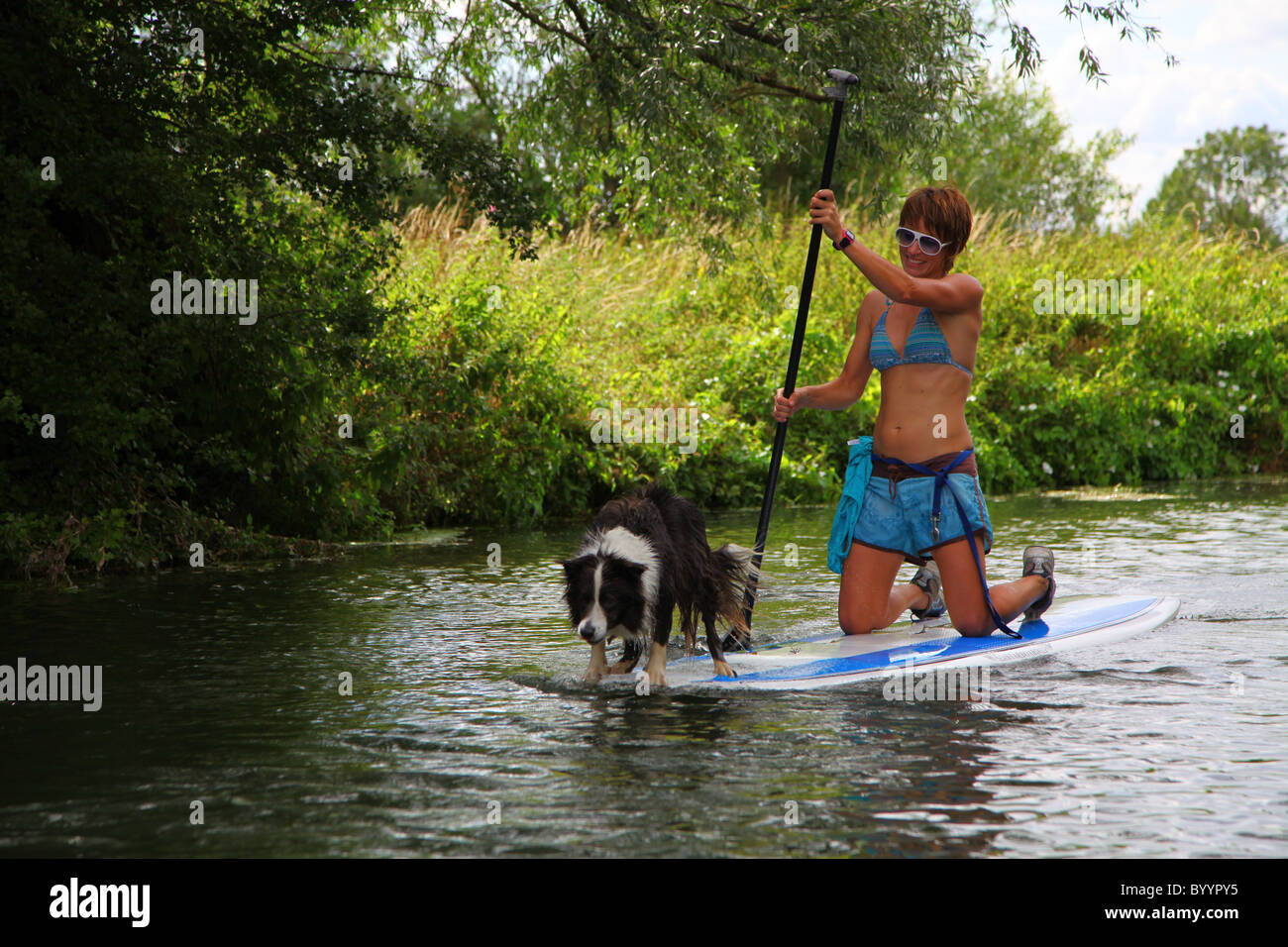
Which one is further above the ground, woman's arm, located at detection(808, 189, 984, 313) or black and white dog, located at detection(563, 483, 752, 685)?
woman's arm, located at detection(808, 189, 984, 313)

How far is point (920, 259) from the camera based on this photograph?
6.49 m

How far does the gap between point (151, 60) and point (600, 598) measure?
5980mm

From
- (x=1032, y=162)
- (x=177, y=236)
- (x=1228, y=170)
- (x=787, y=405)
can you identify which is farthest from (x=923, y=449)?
(x=1228, y=170)

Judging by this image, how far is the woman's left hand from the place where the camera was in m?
5.93

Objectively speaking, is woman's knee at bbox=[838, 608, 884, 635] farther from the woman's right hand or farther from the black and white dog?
the woman's right hand

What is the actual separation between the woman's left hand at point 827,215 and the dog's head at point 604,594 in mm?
1723

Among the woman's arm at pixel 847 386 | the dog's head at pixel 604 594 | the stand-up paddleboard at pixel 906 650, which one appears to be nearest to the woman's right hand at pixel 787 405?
the woman's arm at pixel 847 386

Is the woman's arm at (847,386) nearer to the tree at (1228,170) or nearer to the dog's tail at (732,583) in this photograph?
the dog's tail at (732,583)

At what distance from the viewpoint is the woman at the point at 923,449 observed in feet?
21.0

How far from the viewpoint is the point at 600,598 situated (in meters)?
5.48

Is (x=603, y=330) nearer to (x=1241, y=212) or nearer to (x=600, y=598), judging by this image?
(x=600, y=598)

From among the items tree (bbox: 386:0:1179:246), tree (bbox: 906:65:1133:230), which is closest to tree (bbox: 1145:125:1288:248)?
tree (bbox: 906:65:1133:230)

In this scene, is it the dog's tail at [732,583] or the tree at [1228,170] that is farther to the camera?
the tree at [1228,170]
